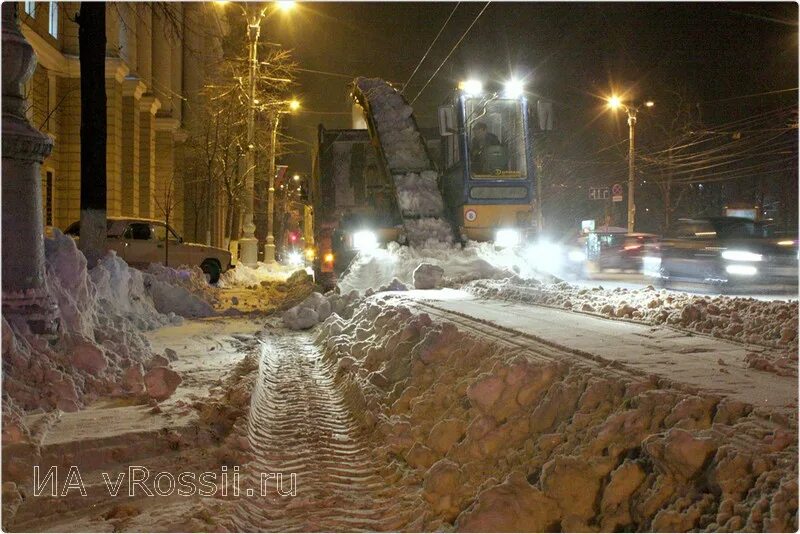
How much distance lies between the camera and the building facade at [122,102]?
25.2 meters

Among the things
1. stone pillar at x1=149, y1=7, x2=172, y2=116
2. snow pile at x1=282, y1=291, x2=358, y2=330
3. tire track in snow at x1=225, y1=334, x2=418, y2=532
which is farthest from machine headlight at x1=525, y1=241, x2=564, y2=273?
stone pillar at x1=149, y1=7, x2=172, y2=116

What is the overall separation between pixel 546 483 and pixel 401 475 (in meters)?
1.48

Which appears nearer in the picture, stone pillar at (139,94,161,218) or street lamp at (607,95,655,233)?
stone pillar at (139,94,161,218)

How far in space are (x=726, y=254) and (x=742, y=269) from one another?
0.45 m

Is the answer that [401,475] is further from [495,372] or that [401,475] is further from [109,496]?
[109,496]

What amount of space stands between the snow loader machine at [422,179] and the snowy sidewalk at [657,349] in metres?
5.27

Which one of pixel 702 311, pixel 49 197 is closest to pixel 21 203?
pixel 702 311

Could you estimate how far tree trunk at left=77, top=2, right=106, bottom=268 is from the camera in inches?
549

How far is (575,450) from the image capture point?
419 centimetres

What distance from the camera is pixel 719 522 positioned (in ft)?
10.5

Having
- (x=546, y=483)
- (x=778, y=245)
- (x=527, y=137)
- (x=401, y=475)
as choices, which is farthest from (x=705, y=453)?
(x=527, y=137)

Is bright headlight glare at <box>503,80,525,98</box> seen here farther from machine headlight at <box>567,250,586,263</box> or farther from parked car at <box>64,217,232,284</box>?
parked car at <box>64,217,232,284</box>

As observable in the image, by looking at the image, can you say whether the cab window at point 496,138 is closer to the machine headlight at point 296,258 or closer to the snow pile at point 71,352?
the snow pile at point 71,352

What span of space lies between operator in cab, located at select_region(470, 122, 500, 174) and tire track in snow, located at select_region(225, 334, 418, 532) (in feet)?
27.6
